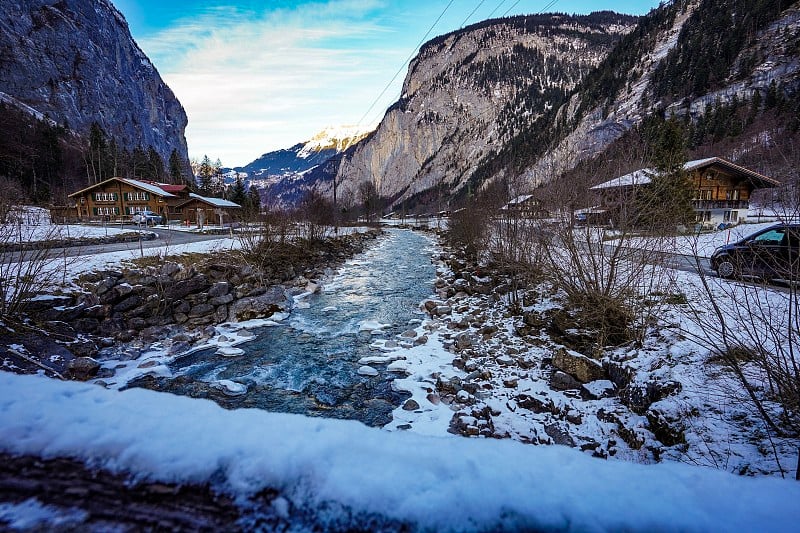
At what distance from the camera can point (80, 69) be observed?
101125 millimetres

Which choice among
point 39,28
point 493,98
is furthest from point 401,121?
point 39,28

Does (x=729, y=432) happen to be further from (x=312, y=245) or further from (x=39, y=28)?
(x=39, y=28)

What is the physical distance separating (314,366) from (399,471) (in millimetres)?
7039

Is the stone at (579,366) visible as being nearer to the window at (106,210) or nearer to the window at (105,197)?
the window at (106,210)

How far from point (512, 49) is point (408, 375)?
17135 centimetres

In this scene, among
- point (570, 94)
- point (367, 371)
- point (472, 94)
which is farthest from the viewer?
point (472, 94)

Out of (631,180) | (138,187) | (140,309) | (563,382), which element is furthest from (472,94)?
(563,382)

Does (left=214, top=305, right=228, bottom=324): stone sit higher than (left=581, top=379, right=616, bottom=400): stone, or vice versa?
(left=214, top=305, right=228, bottom=324): stone

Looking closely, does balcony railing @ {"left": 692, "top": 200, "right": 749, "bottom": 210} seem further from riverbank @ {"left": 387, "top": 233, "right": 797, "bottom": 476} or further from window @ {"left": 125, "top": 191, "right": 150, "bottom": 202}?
window @ {"left": 125, "top": 191, "right": 150, "bottom": 202}

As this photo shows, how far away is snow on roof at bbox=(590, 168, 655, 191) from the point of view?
22.5ft

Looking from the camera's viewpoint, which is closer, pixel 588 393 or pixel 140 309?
pixel 588 393

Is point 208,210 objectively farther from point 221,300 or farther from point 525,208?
point 525,208

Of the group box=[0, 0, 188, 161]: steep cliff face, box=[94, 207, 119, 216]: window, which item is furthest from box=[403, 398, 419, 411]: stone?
box=[0, 0, 188, 161]: steep cliff face

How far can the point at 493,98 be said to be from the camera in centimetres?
13038
